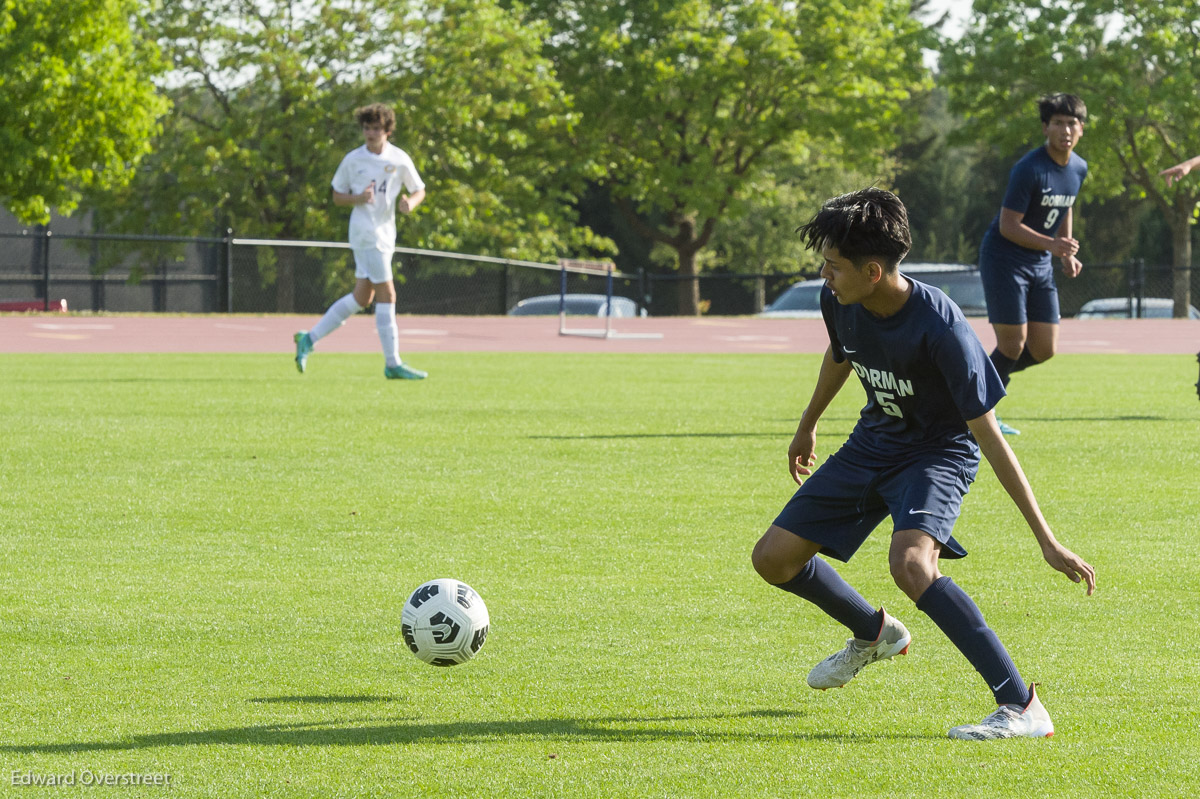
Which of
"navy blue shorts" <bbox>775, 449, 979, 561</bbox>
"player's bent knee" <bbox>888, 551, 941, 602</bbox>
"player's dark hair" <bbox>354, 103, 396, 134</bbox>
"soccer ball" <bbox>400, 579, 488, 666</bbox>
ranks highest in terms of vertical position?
"player's dark hair" <bbox>354, 103, 396, 134</bbox>

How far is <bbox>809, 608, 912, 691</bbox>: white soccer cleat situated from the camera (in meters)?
4.27

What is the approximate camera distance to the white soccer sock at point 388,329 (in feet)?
46.1

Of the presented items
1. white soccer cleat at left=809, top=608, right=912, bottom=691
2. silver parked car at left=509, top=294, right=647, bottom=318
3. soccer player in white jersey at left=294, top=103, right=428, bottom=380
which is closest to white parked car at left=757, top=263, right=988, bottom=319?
silver parked car at left=509, top=294, right=647, bottom=318

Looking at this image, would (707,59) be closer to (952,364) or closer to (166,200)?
(166,200)

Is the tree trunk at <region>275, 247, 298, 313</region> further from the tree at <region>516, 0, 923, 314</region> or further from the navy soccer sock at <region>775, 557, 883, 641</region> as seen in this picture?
the navy soccer sock at <region>775, 557, 883, 641</region>

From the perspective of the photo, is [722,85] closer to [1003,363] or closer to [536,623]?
[1003,363]

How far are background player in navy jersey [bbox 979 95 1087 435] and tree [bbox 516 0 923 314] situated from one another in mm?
29663

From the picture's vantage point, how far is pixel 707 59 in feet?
130

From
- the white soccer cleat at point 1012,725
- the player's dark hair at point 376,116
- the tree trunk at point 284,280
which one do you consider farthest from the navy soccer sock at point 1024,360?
the tree trunk at point 284,280

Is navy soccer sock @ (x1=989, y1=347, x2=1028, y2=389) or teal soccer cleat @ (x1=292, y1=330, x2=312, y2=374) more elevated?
navy soccer sock @ (x1=989, y1=347, x2=1028, y2=389)

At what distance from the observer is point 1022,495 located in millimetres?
3891

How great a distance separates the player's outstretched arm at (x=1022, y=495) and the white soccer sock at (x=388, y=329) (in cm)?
1026

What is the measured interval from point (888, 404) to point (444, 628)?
4.64 ft

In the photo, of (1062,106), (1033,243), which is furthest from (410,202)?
(1062,106)
